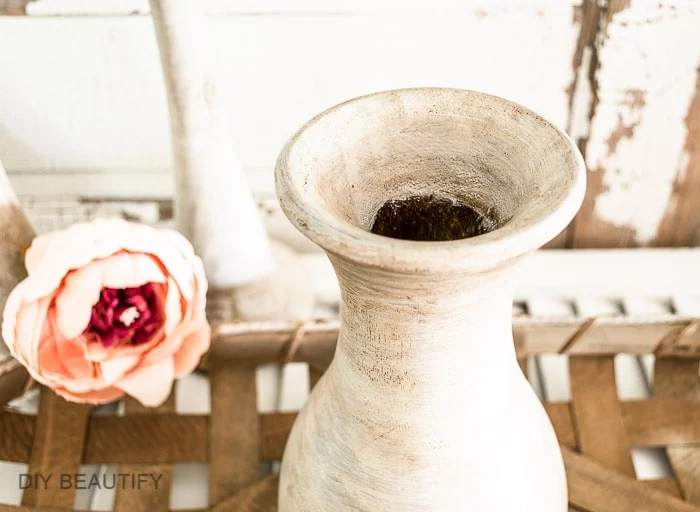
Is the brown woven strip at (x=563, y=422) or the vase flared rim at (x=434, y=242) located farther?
the brown woven strip at (x=563, y=422)

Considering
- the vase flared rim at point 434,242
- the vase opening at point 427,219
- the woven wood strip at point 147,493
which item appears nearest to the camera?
the vase flared rim at point 434,242

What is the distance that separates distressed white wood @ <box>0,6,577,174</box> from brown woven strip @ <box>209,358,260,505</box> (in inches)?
7.9

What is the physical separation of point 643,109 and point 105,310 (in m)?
0.43

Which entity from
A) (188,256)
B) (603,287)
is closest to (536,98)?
(603,287)

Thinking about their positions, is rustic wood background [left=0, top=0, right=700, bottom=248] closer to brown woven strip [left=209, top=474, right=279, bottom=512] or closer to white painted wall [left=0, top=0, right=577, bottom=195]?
white painted wall [left=0, top=0, right=577, bottom=195]

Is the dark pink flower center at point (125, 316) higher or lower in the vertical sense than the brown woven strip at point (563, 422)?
higher

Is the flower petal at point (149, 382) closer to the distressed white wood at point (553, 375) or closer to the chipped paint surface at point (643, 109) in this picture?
the distressed white wood at point (553, 375)

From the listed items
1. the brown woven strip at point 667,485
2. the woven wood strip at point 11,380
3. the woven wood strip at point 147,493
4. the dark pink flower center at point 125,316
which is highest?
the dark pink flower center at point 125,316

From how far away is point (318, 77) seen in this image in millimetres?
563

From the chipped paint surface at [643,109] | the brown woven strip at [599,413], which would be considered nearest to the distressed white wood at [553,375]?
the brown woven strip at [599,413]

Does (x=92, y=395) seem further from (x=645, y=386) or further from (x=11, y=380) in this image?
(x=645, y=386)

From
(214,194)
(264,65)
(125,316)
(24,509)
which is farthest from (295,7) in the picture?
(24,509)

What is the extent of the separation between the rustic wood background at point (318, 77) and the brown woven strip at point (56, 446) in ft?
0.64

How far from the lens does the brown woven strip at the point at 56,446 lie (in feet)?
1.48
